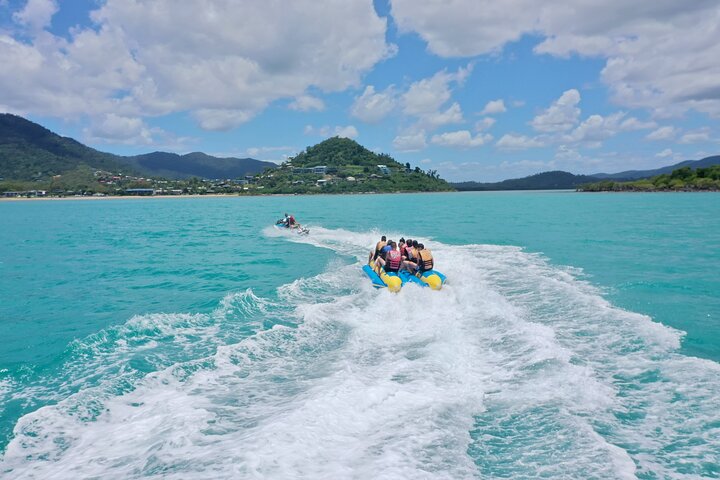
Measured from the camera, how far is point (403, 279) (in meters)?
14.6

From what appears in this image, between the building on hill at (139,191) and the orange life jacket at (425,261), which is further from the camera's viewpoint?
the building on hill at (139,191)

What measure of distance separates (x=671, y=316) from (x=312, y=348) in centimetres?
958

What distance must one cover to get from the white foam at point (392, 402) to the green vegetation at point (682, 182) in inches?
5024

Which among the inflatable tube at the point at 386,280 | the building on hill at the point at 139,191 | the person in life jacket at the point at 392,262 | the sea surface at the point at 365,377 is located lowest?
the sea surface at the point at 365,377

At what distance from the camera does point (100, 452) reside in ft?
18.6

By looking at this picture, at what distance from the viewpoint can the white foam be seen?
5246mm

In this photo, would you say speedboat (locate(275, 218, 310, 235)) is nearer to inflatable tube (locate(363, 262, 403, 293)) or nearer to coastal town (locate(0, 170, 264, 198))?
inflatable tube (locate(363, 262, 403, 293))

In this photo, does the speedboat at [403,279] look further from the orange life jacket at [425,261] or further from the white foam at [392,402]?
the white foam at [392,402]

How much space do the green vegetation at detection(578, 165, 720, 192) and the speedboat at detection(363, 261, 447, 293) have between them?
127 meters

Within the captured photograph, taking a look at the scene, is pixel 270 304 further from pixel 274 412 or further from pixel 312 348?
pixel 274 412

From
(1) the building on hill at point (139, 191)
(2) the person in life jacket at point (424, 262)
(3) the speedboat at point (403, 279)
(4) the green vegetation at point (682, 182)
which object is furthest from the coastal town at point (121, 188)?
(2) the person in life jacket at point (424, 262)

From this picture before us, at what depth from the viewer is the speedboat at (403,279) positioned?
45.6 feet

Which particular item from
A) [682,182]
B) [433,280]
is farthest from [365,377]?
[682,182]

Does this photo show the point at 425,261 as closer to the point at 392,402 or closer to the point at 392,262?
the point at 392,262
